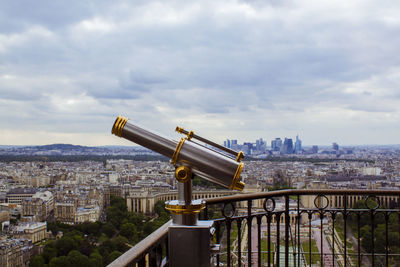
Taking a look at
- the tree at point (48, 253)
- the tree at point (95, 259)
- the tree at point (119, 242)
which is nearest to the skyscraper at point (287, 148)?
the tree at point (119, 242)

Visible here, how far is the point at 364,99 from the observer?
9469 mm

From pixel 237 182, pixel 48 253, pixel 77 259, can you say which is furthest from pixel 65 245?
pixel 237 182

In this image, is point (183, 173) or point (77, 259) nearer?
point (183, 173)

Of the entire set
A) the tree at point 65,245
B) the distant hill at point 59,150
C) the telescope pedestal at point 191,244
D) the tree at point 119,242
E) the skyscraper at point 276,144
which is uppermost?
the skyscraper at point 276,144

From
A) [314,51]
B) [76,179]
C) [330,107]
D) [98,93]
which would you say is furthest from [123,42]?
[76,179]

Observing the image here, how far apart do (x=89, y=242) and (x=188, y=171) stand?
1340 cm

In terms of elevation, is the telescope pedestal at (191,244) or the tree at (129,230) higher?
the telescope pedestal at (191,244)

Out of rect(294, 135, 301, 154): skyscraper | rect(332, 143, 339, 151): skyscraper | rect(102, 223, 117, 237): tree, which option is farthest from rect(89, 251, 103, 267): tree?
rect(332, 143, 339, 151): skyscraper

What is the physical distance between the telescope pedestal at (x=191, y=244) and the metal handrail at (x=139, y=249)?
8cm

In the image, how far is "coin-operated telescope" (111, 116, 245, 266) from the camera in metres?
1.04

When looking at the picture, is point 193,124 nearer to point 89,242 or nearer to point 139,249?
point 139,249

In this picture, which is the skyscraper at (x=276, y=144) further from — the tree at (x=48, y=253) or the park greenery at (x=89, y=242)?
the tree at (x=48, y=253)

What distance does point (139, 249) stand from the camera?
1075 millimetres

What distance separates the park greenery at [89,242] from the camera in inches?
434
